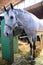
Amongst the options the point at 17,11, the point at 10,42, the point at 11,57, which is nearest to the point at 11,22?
the point at 17,11

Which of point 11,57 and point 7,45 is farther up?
point 7,45

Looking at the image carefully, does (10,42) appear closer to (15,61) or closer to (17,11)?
(15,61)

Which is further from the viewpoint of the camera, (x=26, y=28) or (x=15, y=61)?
(x=15, y=61)

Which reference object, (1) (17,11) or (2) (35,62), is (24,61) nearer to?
(2) (35,62)

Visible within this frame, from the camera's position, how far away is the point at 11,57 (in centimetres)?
336

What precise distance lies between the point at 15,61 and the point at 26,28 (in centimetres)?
74

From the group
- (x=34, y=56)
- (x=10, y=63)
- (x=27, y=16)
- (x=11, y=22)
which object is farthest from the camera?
(x=34, y=56)

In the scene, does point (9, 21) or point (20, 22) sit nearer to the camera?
point (9, 21)

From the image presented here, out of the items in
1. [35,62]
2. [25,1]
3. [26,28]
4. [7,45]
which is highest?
[25,1]

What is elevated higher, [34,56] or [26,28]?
[26,28]

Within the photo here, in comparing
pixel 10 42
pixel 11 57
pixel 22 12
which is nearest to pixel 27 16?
pixel 22 12

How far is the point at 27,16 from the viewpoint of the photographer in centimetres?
300

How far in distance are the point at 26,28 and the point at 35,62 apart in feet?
2.39

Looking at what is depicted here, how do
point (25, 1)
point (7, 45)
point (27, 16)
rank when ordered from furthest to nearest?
point (25, 1), point (7, 45), point (27, 16)
